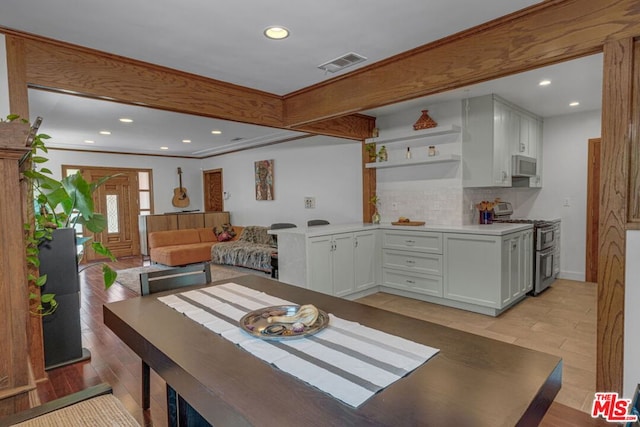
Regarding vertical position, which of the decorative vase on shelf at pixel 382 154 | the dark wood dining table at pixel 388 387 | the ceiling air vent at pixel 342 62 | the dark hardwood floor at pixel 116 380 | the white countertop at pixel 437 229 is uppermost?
the ceiling air vent at pixel 342 62

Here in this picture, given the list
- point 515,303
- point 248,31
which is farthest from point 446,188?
point 248,31

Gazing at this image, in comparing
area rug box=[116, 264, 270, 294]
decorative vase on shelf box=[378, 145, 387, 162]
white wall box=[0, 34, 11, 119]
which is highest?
white wall box=[0, 34, 11, 119]

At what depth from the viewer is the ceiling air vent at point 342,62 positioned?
272 cm

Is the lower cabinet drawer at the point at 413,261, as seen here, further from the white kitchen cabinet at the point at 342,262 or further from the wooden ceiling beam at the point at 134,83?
the wooden ceiling beam at the point at 134,83

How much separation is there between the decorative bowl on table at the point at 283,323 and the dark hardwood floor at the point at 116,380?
109cm

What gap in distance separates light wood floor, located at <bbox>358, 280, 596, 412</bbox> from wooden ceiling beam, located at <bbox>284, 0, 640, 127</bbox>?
81.9 inches

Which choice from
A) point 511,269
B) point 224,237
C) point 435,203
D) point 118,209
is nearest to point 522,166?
point 435,203

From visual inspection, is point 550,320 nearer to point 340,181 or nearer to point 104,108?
point 340,181

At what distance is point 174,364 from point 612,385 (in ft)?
7.40

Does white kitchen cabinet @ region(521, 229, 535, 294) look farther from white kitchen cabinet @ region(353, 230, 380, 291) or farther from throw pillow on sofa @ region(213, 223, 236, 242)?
throw pillow on sofa @ region(213, 223, 236, 242)

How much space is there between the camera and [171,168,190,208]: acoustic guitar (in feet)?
27.1

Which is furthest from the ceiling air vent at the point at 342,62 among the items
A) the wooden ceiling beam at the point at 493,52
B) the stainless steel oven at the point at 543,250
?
the stainless steel oven at the point at 543,250

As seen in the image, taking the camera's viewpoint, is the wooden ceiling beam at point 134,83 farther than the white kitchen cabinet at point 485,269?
No

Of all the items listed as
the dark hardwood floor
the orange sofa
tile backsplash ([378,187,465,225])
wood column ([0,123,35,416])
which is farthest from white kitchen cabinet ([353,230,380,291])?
the orange sofa
